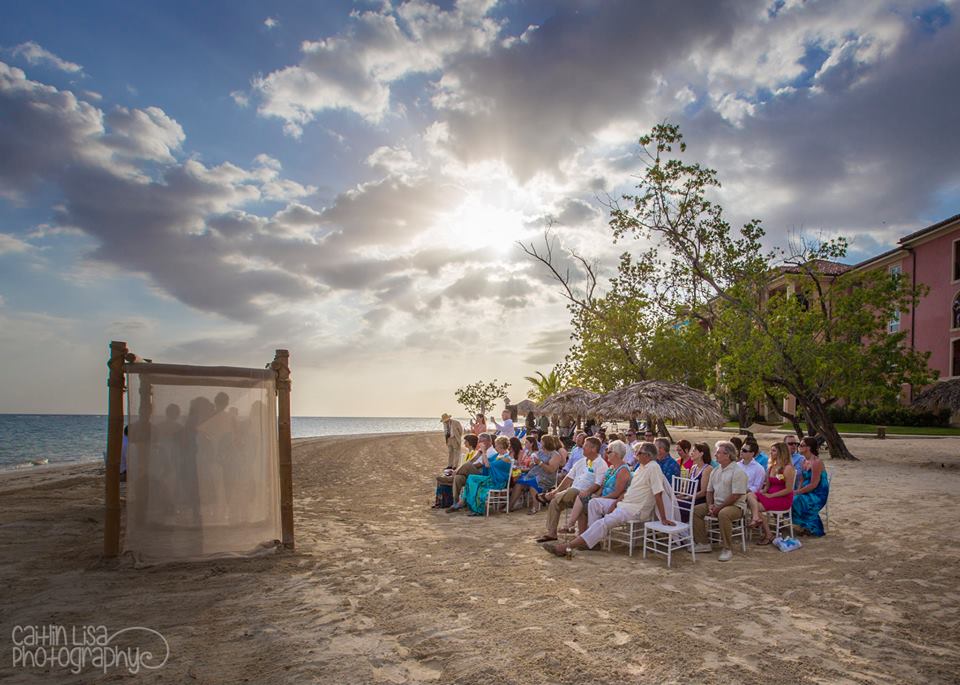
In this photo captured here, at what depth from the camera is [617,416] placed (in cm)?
1731

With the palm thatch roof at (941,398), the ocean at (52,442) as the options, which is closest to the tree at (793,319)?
the palm thatch roof at (941,398)

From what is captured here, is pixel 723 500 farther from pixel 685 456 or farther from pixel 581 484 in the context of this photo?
pixel 685 456

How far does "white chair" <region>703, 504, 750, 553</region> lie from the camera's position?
279 inches

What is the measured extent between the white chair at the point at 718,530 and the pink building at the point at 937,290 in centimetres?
2650

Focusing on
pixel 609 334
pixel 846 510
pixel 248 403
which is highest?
pixel 609 334

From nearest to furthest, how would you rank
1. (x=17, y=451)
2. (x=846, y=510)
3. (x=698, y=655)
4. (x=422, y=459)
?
(x=698, y=655) < (x=846, y=510) < (x=422, y=459) < (x=17, y=451)

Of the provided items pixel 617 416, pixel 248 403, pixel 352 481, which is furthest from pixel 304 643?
pixel 617 416

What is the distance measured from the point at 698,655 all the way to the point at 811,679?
675mm

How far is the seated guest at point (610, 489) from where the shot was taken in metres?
6.96

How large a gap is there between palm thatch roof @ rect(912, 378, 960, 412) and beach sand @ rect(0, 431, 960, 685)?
11426 millimetres

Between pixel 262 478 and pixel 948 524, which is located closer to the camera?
pixel 262 478

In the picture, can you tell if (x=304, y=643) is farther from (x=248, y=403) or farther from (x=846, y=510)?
(x=846, y=510)

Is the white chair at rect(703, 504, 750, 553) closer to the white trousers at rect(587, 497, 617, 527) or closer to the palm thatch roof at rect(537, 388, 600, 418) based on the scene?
the white trousers at rect(587, 497, 617, 527)

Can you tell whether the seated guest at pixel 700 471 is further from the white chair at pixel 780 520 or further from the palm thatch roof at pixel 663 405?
the palm thatch roof at pixel 663 405
